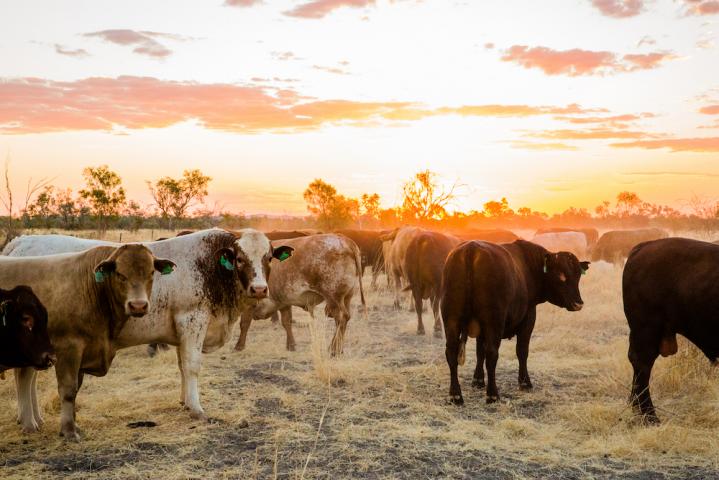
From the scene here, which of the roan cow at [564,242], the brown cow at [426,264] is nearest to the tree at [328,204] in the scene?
the roan cow at [564,242]

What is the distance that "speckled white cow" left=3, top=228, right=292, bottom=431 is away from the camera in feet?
21.6

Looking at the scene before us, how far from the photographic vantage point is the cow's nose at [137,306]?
5703 millimetres

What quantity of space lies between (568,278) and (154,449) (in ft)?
18.1

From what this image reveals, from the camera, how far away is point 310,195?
4478cm

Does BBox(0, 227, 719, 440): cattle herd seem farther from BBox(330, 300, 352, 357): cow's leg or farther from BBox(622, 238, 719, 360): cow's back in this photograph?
BBox(330, 300, 352, 357): cow's leg

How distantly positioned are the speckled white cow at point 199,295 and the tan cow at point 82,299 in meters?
0.33

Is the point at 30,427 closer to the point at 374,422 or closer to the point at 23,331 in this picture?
the point at 23,331

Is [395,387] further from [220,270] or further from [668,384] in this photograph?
[668,384]

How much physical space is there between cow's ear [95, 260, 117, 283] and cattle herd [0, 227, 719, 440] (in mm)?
13

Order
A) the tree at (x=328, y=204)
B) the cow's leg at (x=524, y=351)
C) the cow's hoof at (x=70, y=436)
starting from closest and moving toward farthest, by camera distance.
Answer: the cow's hoof at (x=70, y=436), the cow's leg at (x=524, y=351), the tree at (x=328, y=204)

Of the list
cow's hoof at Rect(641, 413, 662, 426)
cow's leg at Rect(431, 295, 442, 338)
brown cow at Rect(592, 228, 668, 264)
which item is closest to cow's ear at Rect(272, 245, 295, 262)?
cow's hoof at Rect(641, 413, 662, 426)

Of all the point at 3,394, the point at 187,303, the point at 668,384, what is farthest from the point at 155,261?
the point at 668,384

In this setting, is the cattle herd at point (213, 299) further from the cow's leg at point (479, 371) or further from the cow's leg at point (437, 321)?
the cow's leg at point (437, 321)

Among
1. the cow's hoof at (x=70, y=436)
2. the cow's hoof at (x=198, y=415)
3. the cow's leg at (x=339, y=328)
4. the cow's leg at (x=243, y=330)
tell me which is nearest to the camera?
the cow's hoof at (x=70, y=436)
